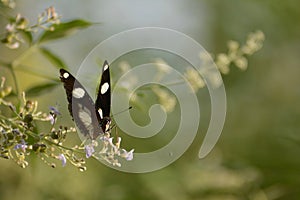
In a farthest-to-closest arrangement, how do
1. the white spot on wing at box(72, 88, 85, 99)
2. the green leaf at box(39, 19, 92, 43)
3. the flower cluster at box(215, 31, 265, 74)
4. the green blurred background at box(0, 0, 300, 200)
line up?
the green blurred background at box(0, 0, 300, 200) → the flower cluster at box(215, 31, 265, 74) → the green leaf at box(39, 19, 92, 43) → the white spot on wing at box(72, 88, 85, 99)

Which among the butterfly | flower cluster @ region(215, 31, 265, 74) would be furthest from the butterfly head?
flower cluster @ region(215, 31, 265, 74)

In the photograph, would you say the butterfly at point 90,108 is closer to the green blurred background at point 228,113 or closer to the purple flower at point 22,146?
the purple flower at point 22,146

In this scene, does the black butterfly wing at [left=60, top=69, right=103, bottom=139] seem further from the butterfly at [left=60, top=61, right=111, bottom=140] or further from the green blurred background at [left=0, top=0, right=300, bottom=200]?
the green blurred background at [left=0, top=0, right=300, bottom=200]

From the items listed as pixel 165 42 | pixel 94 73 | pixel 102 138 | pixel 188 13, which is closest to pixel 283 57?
pixel 188 13

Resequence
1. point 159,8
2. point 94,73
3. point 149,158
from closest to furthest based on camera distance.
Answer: point 94,73
point 149,158
point 159,8

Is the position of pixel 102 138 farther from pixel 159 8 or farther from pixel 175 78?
pixel 159 8

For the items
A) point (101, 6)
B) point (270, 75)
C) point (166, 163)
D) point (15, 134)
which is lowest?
point (15, 134)

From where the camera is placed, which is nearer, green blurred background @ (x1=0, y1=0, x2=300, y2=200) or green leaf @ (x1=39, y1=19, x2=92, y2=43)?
green leaf @ (x1=39, y1=19, x2=92, y2=43)
